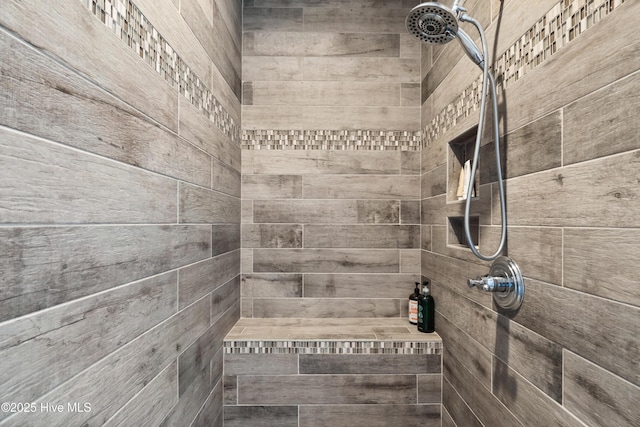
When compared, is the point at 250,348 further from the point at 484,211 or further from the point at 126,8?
the point at 126,8

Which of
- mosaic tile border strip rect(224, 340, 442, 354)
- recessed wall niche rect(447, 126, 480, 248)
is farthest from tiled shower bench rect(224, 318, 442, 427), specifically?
recessed wall niche rect(447, 126, 480, 248)

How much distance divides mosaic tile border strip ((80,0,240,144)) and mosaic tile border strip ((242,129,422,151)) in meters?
0.42

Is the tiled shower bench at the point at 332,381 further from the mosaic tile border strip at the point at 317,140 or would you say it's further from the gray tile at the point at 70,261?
the mosaic tile border strip at the point at 317,140

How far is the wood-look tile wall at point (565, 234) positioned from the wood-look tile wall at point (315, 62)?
62 centimetres

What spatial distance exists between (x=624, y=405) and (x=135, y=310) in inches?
41.4

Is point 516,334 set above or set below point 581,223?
below

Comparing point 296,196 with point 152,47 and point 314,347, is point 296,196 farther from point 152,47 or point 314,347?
point 152,47

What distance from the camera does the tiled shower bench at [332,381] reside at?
1386mm

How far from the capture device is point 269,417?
140cm

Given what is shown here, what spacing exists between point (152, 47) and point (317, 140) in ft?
3.17

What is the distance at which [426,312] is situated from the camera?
1489 mm

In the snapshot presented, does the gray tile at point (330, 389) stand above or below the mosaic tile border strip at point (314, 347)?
below

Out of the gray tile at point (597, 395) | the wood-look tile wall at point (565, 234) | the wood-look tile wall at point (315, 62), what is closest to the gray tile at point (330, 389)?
the wood-look tile wall at point (565, 234)

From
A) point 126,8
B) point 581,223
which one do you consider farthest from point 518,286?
point 126,8
